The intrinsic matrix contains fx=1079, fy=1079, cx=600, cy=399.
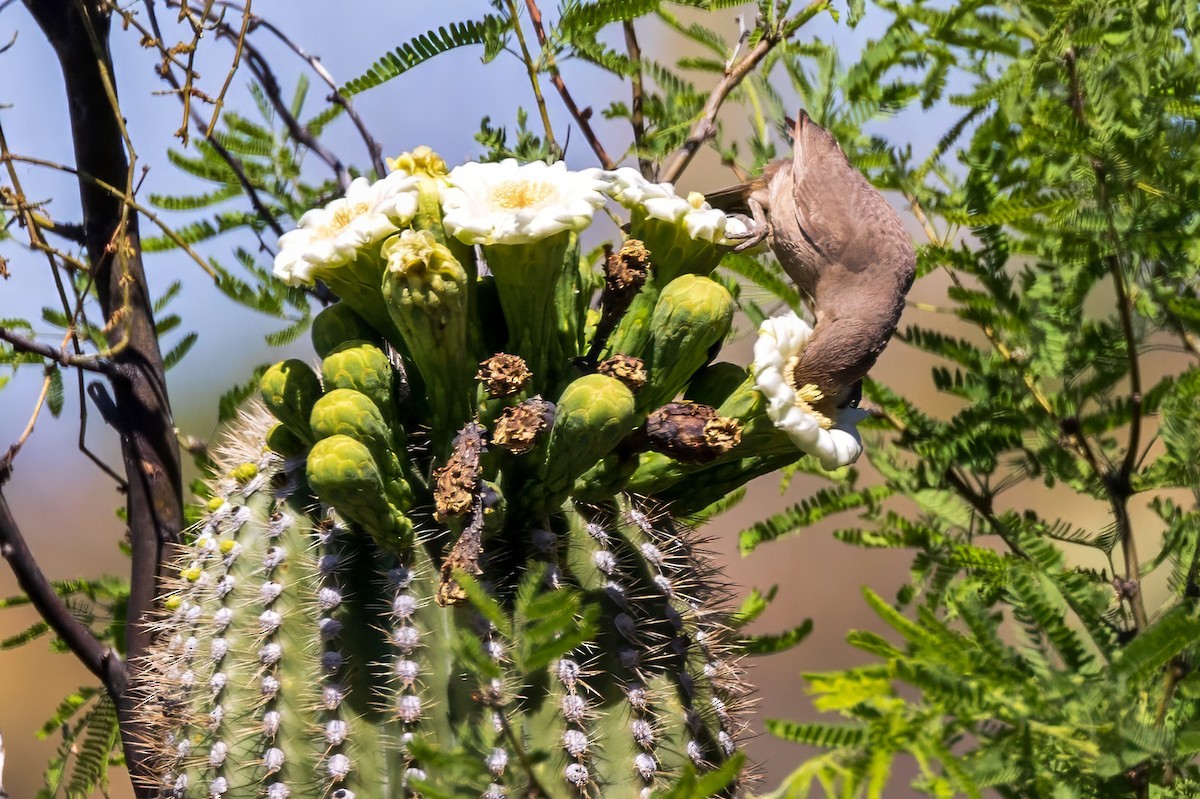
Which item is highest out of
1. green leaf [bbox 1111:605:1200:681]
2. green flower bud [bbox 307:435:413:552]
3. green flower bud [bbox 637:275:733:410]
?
green flower bud [bbox 637:275:733:410]

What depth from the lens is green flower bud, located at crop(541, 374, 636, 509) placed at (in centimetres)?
100

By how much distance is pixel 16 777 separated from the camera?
3.86 m

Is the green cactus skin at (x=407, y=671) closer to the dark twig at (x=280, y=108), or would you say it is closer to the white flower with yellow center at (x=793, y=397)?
the white flower with yellow center at (x=793, y=397)

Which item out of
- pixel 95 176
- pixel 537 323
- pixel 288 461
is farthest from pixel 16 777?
pixel 537 323

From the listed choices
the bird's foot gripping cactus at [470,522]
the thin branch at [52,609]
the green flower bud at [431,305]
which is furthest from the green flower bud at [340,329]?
the thin branch at [52,609]

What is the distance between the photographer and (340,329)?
119cm

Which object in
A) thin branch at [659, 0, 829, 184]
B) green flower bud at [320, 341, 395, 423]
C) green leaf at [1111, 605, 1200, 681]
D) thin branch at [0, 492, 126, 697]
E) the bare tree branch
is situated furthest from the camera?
thin branch at [659, 0, 829, 184]

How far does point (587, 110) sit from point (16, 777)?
3.48m

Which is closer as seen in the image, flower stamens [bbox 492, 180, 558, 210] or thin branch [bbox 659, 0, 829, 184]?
flower stamens [bbox 492, 180, 558, 210]

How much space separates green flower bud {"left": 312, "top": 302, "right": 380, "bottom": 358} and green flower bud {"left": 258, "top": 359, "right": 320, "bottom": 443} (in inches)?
1.9

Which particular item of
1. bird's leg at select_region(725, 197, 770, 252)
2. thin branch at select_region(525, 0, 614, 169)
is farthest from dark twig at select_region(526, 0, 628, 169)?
bird's leg at select_region(725, 197, 770, 252)

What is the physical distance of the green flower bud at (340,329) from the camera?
119 cm

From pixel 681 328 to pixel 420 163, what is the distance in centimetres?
33

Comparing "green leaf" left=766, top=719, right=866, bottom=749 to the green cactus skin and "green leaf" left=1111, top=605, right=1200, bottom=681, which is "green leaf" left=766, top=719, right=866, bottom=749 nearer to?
the green cactus skin
